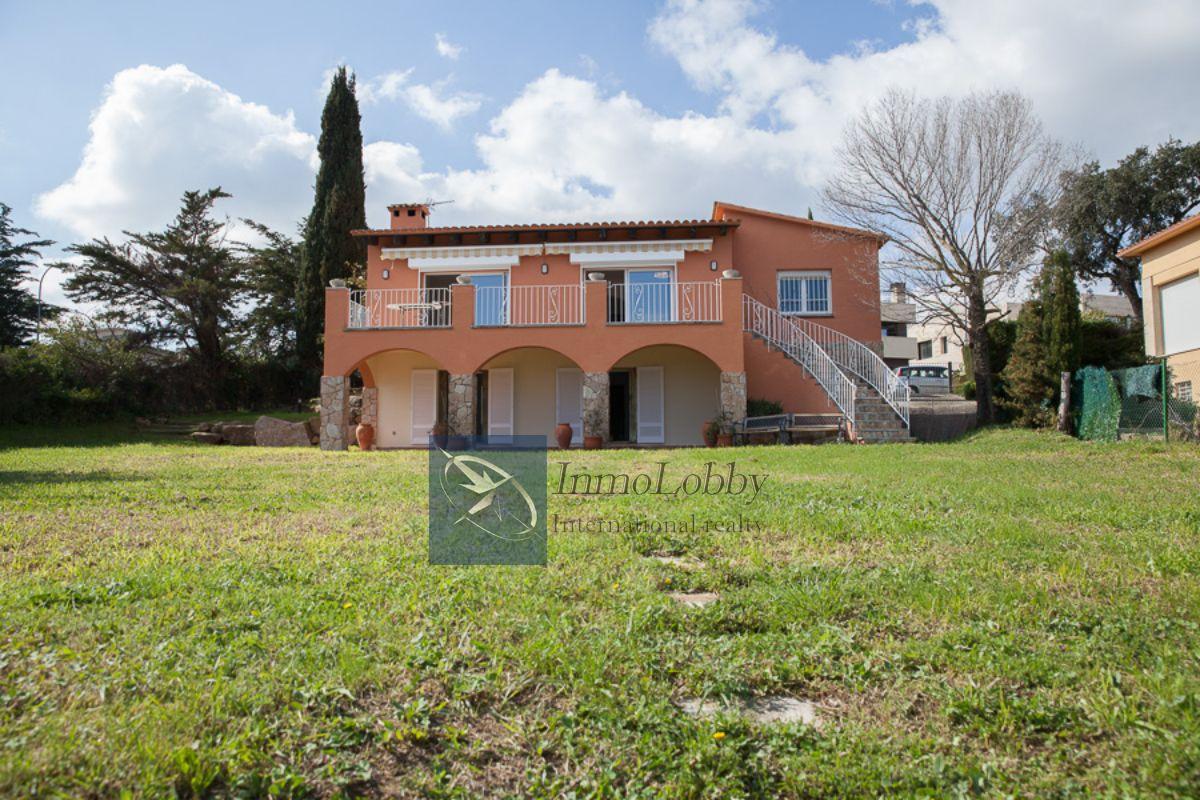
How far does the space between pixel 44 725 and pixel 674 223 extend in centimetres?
1567

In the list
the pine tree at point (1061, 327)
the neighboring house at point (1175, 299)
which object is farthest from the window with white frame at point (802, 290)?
the neighboring house at point (1175, 299)

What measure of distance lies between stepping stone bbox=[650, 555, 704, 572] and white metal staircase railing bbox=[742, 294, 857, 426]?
407 inches

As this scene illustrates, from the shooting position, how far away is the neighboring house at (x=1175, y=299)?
1366cm

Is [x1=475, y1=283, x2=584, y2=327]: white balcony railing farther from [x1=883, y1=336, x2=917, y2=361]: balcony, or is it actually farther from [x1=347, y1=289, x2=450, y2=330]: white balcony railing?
[x1=883, y1=336, x2=917, y2=361]: balcony

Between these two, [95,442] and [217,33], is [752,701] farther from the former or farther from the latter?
[95,442]

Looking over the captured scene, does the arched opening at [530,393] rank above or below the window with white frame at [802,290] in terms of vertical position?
below

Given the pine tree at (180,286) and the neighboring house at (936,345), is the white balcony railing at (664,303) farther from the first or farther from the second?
the neighboring house at (936,345)

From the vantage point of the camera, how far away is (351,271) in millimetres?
22234

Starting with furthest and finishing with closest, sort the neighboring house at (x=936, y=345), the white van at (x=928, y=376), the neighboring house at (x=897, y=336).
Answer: the neighboring house at (x=936, y=345)
the neighboring house at (x=897, y=336)
the white van at (x=928, y=376)

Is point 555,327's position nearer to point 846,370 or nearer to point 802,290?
point 846,370

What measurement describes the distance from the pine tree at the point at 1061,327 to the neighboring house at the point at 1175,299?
1740mm

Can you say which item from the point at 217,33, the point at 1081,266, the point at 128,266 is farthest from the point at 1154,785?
the point at 1081,266

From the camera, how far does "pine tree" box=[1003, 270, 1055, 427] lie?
14453 millimetres

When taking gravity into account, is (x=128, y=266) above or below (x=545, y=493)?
above
